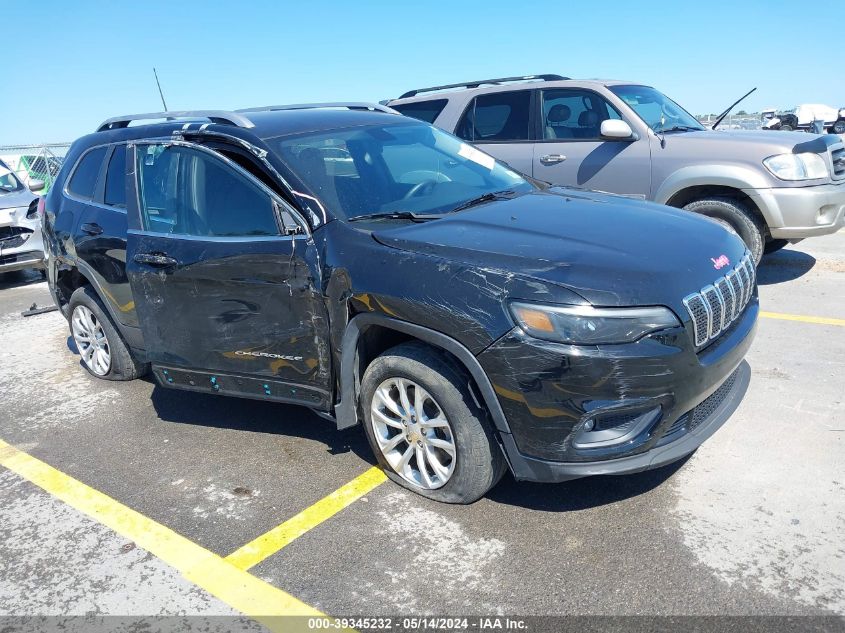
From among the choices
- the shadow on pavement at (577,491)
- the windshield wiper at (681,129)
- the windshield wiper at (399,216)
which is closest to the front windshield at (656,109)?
the windshield wiper at (681,129)

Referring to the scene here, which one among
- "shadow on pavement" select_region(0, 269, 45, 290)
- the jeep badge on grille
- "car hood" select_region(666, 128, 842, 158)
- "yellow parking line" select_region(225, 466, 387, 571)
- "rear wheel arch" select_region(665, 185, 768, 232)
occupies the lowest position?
"shadow on pavement" select_region(0, 269, 45, 290)

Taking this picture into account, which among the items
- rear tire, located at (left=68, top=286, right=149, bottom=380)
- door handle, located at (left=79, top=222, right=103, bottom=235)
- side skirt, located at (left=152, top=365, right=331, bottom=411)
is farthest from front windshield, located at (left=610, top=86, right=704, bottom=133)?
rear tire, located at (left=68, top=286, right=149, bottom=380)

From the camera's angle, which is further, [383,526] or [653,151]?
[653,151]

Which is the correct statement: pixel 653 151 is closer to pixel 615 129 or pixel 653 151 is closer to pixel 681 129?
pixel 615 129

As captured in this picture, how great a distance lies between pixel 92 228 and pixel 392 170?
7.24 feet

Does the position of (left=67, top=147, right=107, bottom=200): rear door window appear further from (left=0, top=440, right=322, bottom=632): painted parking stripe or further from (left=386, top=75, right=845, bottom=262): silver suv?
(left=386, top=75, right=845, bottom=262): silver suv

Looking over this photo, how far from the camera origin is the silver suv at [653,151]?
20.1 ft

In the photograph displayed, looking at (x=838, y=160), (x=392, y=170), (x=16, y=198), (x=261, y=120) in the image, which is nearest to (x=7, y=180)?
(x=16, y=198)

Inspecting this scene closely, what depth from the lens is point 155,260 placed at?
13.0ft

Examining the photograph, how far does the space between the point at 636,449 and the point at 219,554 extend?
1.83 m

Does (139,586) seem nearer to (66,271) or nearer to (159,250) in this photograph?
(159,250)

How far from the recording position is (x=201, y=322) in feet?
12.6

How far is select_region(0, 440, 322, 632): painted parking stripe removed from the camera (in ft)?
8.82

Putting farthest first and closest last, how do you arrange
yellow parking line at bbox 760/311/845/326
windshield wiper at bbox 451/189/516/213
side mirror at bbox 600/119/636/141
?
side mirror at bbox 600/119/636/141 < yellow parking line at bbox 760/311/845/326 < windshield wiper at bbox 451/189/516/213
